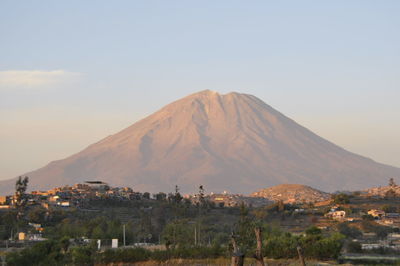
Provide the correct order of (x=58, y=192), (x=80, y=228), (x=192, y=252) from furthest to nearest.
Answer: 1. (x=58, y=192)
2. (x=80, y=228)
3. (x=192, y=252)

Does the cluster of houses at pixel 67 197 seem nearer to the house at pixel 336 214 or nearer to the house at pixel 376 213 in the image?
the house at pixel 336 214

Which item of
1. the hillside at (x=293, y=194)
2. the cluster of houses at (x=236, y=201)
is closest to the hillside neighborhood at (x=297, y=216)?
the cluster of houses at (x=236, y=201)

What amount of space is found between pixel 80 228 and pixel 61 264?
24370mm

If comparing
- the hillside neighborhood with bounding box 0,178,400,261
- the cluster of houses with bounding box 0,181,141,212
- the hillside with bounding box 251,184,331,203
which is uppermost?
the hillside with bounding box 251,184,331,203

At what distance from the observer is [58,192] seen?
13375 centimetres

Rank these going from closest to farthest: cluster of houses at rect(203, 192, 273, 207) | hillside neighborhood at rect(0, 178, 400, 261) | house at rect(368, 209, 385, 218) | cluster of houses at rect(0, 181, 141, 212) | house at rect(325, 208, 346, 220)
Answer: hillside neighborhood at rect(0, 178, 400, 261)
house at rect(325, 208, 346, 220)
house at rect(368, 209, 385, 218)
cluster of houses at rect(0, 181, 141, 212)
cluster of houses at rect(203, 192, 273, 207)

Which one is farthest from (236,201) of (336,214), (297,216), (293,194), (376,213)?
(336,214)

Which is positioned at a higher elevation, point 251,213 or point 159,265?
point 251,213

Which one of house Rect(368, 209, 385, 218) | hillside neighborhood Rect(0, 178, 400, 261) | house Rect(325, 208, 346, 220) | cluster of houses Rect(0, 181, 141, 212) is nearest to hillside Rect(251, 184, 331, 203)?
hillside neighborhood Rect(0, 178, 400, 261)

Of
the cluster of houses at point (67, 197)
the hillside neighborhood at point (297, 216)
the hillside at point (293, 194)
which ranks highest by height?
the hillside at point (293, 194)

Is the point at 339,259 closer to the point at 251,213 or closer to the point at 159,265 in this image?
the point at 159,265

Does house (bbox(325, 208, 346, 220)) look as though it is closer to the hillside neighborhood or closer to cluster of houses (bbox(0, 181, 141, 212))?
the hillside neighborhood

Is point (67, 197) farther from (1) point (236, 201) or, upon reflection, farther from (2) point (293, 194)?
(2) point (293, 194)

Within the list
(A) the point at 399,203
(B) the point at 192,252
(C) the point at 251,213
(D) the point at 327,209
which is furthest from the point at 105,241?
(A) the point at 399,203
